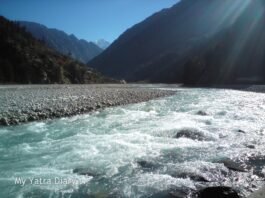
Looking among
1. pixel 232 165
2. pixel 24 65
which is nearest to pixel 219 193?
pixel 232 165

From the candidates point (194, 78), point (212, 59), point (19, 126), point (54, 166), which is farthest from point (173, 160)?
point (212, 59)

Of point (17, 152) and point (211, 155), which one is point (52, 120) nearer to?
point (17, 152)

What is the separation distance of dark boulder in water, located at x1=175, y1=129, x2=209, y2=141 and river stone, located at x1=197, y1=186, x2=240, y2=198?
8419mm

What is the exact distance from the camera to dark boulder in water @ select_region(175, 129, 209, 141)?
18.1 metres

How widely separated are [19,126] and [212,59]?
134 metres

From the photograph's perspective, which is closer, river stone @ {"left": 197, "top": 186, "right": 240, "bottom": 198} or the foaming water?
river stone @ {"left": 197, "top": 186, "right": 240, "bottom": 198}

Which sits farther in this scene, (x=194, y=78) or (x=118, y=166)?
(x=194, y=78)

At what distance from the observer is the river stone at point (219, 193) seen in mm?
9114

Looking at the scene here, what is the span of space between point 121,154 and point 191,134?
5.78 metres

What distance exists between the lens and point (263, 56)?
132m

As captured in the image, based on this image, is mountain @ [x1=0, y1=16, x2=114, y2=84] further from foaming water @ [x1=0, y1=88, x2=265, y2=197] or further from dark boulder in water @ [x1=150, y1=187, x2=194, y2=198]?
→ dark boulder in water @ [x1=150, y1=187, x2=194, y2=198]

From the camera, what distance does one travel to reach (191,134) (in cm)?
1886

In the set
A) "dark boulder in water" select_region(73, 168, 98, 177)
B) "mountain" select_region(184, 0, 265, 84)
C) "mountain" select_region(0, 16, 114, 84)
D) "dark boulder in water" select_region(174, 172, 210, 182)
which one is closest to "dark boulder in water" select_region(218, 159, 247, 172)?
"dark boulder in water" select_region(174, 172, 210, 182)

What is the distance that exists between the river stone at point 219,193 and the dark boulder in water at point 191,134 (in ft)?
27.6
